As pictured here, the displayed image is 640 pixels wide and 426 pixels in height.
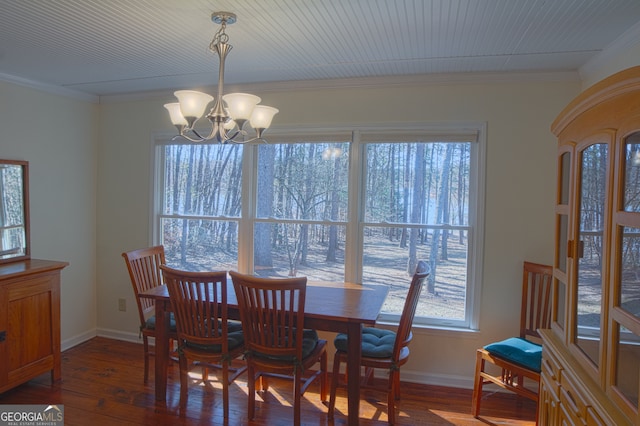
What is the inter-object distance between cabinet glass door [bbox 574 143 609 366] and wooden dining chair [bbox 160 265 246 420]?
1.83m

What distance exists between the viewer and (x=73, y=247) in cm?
386

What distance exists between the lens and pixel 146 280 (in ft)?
10.9

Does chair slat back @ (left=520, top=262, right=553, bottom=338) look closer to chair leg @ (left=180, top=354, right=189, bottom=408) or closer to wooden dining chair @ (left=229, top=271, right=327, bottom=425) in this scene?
wooden dining chair @ (left=229, top=271, right=327, bottom=425)

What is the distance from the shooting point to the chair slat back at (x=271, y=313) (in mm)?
2322

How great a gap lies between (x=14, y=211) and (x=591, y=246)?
3887 mm

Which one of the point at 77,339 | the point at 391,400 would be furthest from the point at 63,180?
the point at 391,400

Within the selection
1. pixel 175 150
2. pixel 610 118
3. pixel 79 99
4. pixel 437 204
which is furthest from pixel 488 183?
pixel 79 99

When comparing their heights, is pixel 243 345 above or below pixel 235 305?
below

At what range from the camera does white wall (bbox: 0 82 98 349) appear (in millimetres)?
3352

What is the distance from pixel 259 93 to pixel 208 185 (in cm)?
98

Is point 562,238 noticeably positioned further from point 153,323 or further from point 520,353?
point 153,323

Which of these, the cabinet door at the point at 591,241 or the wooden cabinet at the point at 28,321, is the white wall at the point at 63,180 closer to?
the wooden cabinet at the point at 28,321

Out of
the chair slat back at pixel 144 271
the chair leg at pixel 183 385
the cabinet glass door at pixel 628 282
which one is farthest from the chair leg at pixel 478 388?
the chair slat back at pixel 144 271

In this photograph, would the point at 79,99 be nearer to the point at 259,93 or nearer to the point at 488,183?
the point at 259,93
